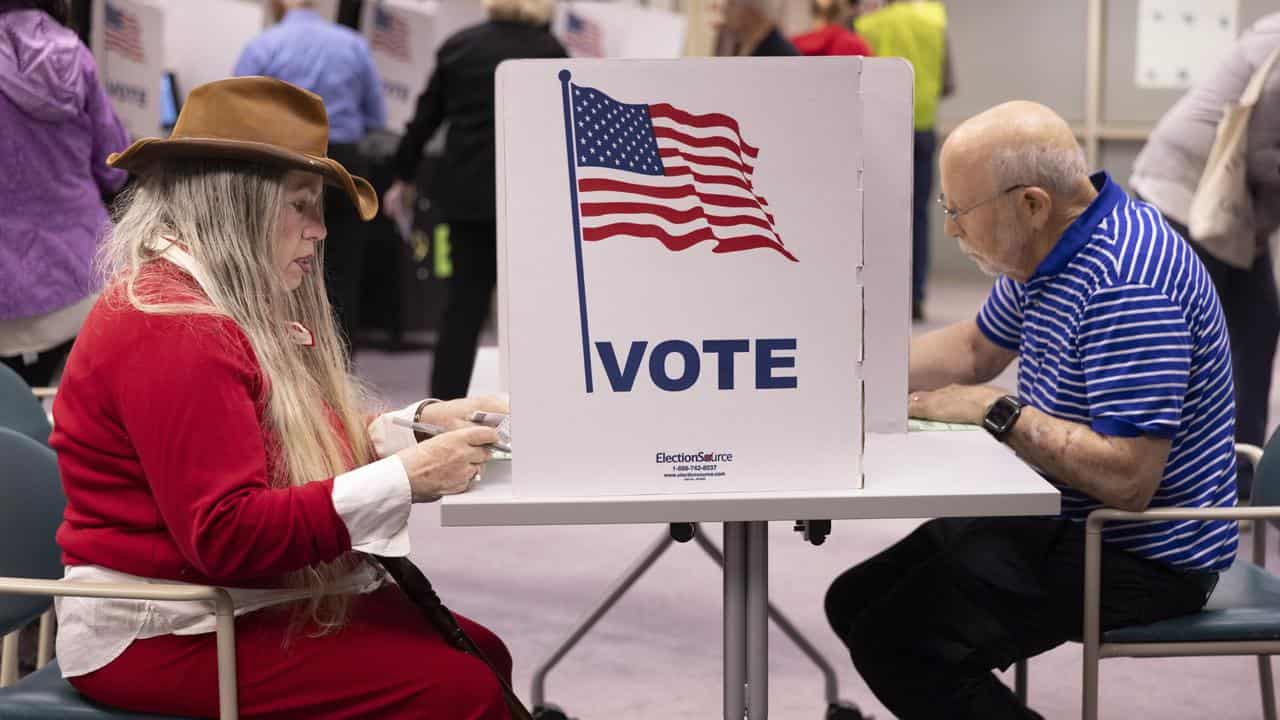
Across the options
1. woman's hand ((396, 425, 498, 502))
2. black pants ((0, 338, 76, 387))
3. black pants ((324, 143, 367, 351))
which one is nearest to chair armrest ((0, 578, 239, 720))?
woman's hand ((396, 425, 498, 502))

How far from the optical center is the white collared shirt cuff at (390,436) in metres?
1.99

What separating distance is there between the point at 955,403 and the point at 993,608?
288 millimetres

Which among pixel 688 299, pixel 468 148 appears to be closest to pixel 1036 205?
pixel 688 299

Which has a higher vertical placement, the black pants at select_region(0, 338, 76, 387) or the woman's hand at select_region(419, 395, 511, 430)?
the woman's hand at select_region(419, 395, 511, 430)

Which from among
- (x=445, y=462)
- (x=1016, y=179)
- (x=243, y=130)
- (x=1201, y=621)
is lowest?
(x=1201, y=621)

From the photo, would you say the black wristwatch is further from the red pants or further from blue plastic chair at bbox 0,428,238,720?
blue plastic chair at bbox 0,428,238,720

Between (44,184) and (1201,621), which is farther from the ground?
(44,184)

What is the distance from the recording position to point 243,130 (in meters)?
1.68

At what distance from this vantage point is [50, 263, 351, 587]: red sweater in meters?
1.51

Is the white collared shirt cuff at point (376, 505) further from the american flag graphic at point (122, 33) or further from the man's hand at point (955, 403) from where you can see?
the american flag graphic at point (122, 33)

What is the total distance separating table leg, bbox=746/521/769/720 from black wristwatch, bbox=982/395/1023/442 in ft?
1.27

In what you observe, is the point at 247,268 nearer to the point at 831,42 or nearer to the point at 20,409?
the point at 20,409

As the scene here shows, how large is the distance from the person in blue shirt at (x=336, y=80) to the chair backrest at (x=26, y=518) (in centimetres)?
312

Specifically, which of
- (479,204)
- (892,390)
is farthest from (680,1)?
(892,390)
